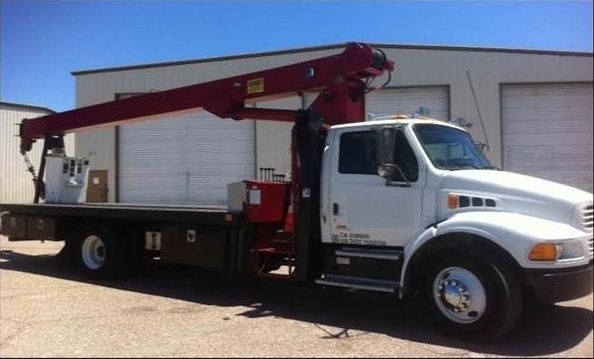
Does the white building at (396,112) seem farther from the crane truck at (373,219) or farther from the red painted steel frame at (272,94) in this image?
the crane truck at (373,219)

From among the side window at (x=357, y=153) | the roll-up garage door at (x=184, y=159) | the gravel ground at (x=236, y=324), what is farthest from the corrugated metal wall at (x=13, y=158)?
the side window at (x=357, y=153)

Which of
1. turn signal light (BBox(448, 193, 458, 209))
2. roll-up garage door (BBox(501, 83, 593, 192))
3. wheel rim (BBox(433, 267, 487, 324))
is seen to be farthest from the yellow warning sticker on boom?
roll-up garage door (BBox(501, 83, 593, 192))

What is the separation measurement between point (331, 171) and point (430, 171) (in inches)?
50.6

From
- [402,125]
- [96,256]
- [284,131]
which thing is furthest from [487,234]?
Result: [284,131]

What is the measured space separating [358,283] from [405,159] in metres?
1.48

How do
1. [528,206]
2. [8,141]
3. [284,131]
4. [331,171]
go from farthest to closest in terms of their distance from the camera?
[8,141] → [284,131] → [331,171] → [528,206]

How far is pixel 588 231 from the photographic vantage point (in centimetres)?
612

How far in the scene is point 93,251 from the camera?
35.0 feet

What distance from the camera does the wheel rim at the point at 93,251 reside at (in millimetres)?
10469

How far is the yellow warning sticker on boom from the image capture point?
9172mm

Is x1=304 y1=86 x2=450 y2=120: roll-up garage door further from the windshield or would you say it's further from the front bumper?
the front bumper

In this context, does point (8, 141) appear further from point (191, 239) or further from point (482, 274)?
point (482, 274)

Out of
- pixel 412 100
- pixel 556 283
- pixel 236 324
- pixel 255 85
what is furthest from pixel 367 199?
pixel 412 100

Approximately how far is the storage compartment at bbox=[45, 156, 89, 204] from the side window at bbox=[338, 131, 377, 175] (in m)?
7.21
